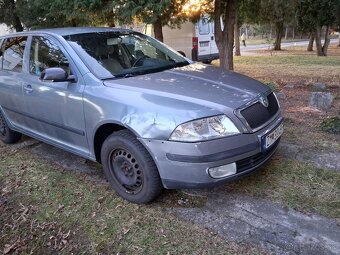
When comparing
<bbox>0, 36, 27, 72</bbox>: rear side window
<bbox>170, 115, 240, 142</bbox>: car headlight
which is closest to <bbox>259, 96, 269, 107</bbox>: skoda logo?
<bbox>170, 115, 240, 142</bbox>: car headlight

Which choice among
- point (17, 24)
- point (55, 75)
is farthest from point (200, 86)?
point (17, 24)

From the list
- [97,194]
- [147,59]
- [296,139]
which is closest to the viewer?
[97,194]

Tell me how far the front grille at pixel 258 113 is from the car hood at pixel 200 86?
9 centimetres

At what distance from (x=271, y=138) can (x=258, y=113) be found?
29 cm

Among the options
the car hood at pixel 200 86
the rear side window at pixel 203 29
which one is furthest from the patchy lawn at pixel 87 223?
the rear side window at pixel 203 29

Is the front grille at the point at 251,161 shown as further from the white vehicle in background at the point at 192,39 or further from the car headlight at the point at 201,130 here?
the white vehicle in background at the point at 192,39

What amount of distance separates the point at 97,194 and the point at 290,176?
202 cm

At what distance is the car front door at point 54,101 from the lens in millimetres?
3634

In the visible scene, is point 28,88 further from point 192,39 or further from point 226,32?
point 192,39

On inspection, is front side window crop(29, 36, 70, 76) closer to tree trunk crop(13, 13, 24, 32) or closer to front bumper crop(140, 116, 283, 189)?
front bumper crop(140, 116, 283, 189)

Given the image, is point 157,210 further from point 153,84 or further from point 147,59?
point 147,59

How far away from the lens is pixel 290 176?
369 centimetres

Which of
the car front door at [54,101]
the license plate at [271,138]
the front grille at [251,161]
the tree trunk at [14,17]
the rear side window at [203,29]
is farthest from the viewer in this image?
the rear side window at [203,29]

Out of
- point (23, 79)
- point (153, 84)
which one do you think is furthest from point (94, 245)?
point (23, 79)
